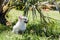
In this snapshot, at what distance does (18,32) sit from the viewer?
7926 millimetres

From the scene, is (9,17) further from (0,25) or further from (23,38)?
(23,38)

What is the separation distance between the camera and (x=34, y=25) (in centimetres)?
878

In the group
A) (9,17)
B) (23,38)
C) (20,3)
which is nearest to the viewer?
(23,38)

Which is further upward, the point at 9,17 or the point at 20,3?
the point at 20,3

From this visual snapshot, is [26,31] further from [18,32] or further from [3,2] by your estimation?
[3,2]

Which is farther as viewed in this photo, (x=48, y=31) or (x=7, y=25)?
(x=7, y=25)

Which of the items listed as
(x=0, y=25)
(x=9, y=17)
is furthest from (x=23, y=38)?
(x=9, y=17)

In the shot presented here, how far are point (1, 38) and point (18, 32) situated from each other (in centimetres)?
77

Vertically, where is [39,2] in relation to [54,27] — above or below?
above

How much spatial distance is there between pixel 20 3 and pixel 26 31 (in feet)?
3.34

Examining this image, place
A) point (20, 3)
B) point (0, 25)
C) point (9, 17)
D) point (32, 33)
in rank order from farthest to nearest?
point (9, 17) < point (0, 25) < point (20, 3) < point (32, 33)

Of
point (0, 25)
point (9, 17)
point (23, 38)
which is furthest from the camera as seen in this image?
point (9, 17)

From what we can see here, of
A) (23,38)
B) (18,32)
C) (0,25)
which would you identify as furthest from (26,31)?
(0,25)

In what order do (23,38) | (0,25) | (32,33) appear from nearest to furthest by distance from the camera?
(23,38) → (32,33) → (0,25)
